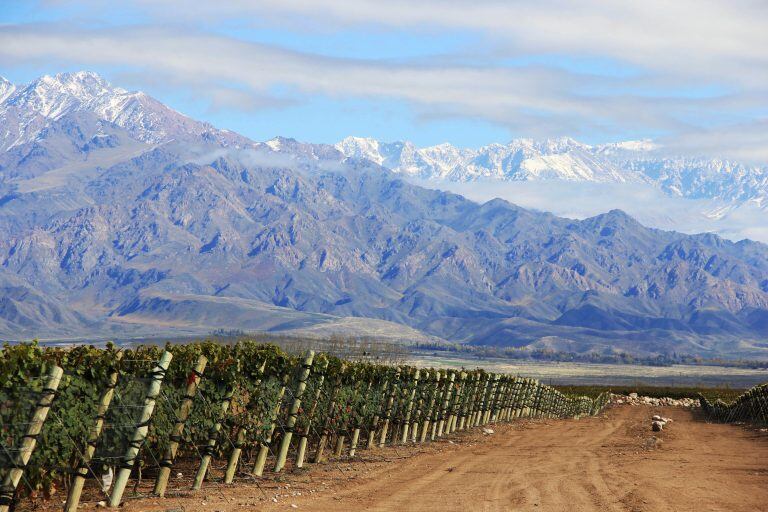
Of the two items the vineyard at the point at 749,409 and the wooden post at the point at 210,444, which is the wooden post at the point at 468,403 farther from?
the wooden post at the point at 210,444

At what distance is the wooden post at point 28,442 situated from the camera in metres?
16.1

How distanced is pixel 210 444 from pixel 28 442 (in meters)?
5.41

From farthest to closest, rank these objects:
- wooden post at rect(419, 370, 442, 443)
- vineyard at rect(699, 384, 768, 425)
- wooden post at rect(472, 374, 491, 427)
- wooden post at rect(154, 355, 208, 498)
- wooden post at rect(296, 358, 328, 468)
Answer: vineyard at rect(699, 384, 768, 425) < wooden post at rect(472, 374, 491, 427) < wooden post at rect(419, 370, 442, 443) < wooden post at rect(296, 358, 328, 468) < wooden post at rect(154, 355, 208, 498)

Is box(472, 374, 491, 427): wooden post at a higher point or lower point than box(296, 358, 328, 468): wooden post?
lower

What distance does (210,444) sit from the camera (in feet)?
69.6

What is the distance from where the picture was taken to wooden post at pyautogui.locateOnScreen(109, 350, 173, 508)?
1820 centimetres

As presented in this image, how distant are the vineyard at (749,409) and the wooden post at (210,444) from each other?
1587 inches

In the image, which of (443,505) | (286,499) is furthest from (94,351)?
(443,505)

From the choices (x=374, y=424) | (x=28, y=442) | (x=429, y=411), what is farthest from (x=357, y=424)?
(x=28, y=442)

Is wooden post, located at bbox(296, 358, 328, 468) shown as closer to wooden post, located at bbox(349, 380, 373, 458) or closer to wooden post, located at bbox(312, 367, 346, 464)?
wooden post, located at bbox(312, 367, 346, 464)

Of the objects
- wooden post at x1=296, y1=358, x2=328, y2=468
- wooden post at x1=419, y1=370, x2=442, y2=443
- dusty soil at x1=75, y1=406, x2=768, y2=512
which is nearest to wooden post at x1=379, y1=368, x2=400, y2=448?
dusty soil at x1=75, y1=406, x2=768, y2=512

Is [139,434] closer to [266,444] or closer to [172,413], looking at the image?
[172,413]

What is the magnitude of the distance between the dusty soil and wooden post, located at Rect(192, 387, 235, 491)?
31cm

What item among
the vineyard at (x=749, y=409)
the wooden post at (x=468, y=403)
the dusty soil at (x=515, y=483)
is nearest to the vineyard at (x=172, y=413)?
the dusty soil at (x=515, y=483)
